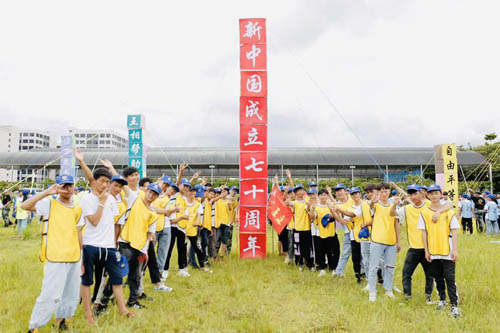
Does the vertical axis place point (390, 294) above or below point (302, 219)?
below

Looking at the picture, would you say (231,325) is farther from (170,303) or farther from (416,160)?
(416,160)

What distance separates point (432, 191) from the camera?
432 cm

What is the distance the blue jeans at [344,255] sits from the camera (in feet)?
19.2

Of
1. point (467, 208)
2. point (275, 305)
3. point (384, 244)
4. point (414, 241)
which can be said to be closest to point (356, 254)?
point (384, 244)

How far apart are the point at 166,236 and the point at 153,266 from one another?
639mm

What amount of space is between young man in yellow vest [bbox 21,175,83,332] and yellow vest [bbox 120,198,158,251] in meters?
0.83

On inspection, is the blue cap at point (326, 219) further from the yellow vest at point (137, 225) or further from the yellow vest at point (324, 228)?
the yellow vest at point (137, 225)

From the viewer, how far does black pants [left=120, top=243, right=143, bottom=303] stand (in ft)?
13.7

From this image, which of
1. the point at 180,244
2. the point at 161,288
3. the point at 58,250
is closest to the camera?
the point at 58,250

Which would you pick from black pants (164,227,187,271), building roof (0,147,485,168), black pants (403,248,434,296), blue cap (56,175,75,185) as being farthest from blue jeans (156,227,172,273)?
building roof (0,147,485,168)

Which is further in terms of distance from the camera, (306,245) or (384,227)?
(306,245)

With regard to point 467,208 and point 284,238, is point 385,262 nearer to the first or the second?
point 284,238

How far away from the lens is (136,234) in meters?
4.17

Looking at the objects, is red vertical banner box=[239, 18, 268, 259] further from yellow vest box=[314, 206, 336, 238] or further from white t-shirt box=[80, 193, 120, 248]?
white t-shirt box=[80, 193, 120, 248]
